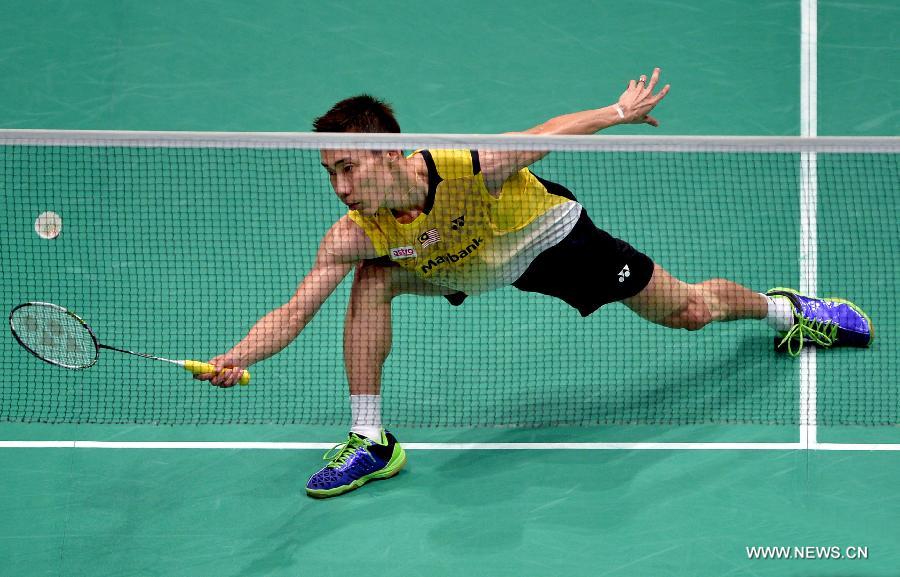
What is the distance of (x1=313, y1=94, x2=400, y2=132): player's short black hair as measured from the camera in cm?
471

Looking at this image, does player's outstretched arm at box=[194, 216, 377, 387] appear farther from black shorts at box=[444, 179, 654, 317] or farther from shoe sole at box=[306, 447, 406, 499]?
black shorts at box=[444, 179, 654, 317]

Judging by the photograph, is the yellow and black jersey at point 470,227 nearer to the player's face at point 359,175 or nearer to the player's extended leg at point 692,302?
the player's face at point 359,175

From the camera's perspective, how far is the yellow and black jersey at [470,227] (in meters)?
4.81

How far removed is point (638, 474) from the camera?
197 inches

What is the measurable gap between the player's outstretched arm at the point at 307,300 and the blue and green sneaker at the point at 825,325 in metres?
2.19

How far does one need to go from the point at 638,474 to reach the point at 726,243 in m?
1.79

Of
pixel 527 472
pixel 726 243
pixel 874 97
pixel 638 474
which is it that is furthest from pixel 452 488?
pixel 874 97

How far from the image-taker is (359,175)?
15.2ft

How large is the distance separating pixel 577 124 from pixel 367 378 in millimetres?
1417

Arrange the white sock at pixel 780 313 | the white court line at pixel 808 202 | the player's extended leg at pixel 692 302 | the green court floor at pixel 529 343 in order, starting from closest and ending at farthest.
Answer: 1. the green court floor at pixel 529 343
2. the player's extended leg at pixel 692 302
3. the white court line at pixel 808 202
4. the white sock at pixel 780 313

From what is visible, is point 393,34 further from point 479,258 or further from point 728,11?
point 479,258

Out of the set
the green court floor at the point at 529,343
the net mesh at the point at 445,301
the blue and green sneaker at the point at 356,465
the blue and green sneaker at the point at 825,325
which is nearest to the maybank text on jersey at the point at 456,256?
the net mesh at the point at 445,301

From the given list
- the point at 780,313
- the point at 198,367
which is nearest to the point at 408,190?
the point at 198,367

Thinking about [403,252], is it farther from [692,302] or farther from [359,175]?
[692,302]
